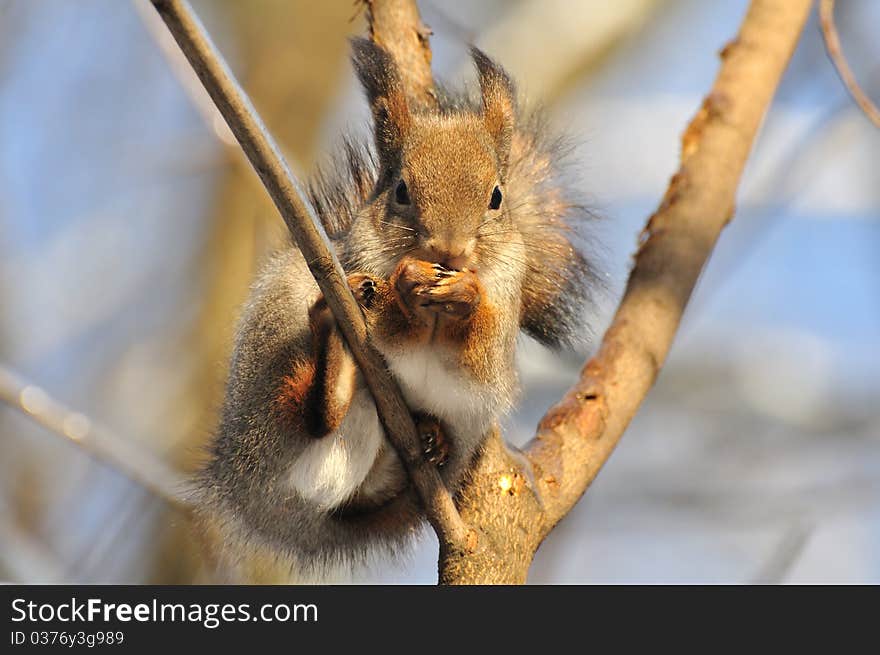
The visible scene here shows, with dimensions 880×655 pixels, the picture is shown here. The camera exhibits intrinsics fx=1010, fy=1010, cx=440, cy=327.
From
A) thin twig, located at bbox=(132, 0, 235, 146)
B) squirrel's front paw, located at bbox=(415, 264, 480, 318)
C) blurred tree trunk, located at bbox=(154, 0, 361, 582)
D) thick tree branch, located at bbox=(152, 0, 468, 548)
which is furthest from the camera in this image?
blurred tree trunk, located at bbox=(154, 0, 361, 582)

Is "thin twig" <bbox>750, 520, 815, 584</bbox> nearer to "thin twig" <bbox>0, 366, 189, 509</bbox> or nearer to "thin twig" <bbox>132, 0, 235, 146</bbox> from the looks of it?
"thin twig" <bbox>0, 366, 189, 509</bbox>

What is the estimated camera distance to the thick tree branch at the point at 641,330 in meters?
2.41

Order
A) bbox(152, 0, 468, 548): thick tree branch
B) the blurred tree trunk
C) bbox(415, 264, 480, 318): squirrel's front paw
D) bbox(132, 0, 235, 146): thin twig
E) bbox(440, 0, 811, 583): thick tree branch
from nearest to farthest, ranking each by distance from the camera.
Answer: bbox(152, 0, 468, 548): thick tree branch → bbox(415, 264, 480, 318): squirrel's front paw → bbox(440, 0, 811, 583): thick tree branch → bbox(132, 0, 235, 146): thin twig → the blurred tree trunk

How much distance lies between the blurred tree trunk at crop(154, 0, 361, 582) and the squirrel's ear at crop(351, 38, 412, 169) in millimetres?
2680

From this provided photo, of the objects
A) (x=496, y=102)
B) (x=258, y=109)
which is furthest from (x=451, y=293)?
(x=258, y=109)

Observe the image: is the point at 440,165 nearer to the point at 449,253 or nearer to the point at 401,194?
the point at 401,194

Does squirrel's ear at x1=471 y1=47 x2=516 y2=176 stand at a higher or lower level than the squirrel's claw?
higher

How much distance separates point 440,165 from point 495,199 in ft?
0.53

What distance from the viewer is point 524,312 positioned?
2705 mm

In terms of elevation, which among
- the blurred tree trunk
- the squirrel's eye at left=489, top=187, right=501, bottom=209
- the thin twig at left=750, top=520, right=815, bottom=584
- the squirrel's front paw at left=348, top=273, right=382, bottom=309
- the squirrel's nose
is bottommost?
the thin twig at left=750, top=520, right=815, bottom=584

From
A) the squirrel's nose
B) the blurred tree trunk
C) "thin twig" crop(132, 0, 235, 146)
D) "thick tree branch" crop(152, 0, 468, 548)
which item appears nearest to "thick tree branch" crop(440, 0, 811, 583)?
"thick tree branch" crop(152, 0, 468, 548)

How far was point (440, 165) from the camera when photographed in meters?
2.39

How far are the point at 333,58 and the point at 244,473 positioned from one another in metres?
4.40

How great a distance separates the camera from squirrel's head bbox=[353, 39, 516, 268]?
230cm
